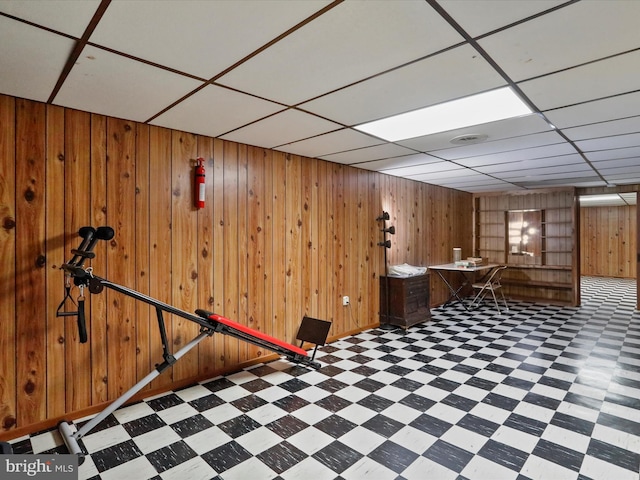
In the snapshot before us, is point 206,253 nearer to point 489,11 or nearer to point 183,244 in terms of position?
point 183,244

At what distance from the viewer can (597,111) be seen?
8.63 ft

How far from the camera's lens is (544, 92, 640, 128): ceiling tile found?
241cm

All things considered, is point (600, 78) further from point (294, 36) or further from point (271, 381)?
point (271, 381)

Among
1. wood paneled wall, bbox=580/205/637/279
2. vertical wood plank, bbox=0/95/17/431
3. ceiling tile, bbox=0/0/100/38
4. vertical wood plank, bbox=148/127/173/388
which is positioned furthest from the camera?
wood paneled wall, bbox=580/205/637/279

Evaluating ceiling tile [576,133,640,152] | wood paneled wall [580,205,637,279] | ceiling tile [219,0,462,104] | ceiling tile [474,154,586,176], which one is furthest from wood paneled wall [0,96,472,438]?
wood paneled wall [580,205,637,279]

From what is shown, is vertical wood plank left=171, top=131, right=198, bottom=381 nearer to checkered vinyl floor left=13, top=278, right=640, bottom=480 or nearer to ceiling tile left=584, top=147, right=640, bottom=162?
checkered vinyl floor left=13, top=278, right=640, bottom=480

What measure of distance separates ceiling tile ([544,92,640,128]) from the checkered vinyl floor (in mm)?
2305

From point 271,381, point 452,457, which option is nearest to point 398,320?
point 271,381

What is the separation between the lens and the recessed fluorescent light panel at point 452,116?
2457 millimetres

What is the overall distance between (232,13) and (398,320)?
14.8 ft

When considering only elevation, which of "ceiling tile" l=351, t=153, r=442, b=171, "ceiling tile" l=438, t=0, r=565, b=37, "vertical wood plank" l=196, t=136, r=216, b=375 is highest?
"ceiling tile" l=351, t=153, r=442, b=171

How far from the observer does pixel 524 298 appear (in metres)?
7.46

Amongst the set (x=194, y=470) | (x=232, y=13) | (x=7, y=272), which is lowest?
(x=194, y=470)

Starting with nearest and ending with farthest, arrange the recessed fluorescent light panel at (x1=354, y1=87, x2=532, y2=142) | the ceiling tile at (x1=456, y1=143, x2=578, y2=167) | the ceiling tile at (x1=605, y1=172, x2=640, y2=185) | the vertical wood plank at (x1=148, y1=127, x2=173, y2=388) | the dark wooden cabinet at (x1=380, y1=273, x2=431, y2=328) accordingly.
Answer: the recessed fluorescent light panel at (x1=354, y1=87, x2=532, y2=142) → the vertical wood plank at (x1=148, y1=127, x2=173, y2=388) → the ceiling tile at (x1=456, y1=143, x2=578, y2=167) → the dark wooden cabinet at (x1=380, y1=273, x2=431, y2=328) → the ceiling tile at (x1=605, y1=172, x2=640, y2=185)
